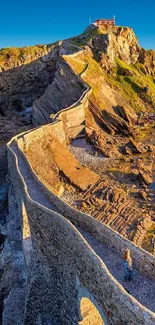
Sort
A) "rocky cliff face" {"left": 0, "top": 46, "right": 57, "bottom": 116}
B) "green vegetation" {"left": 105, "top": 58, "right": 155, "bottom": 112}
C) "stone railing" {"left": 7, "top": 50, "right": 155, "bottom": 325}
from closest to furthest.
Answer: "stone railing" {"left": 7, "top": 50, "right": 155, "bottom": 325}
"rocky cliff face" {"left": 0, "top": 46, "right": 57, "bottom": 116}
"green vegetation" {"left": 105, "top": 58, "right": 155, "bottom": 112}

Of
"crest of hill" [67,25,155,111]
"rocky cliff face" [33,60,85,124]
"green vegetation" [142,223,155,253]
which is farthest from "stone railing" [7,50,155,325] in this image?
"crest of hill" [67,25,155,111]

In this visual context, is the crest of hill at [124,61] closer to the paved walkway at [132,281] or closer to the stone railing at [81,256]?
the stone railing at [81,256]

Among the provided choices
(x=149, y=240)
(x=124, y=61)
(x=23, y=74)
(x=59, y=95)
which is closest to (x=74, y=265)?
(x=149, y=240)

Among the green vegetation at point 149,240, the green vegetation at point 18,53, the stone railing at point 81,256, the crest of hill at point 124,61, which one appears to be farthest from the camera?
the crest of hill at point 124,61

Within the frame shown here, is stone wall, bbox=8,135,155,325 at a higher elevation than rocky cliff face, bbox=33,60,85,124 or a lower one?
lower

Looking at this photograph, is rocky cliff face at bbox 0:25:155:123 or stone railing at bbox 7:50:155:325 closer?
stone railing at bbox 7:50:155:325

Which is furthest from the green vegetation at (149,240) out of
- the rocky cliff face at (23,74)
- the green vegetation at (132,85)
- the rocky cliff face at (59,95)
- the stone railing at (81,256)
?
the green vegetation at (132,85)

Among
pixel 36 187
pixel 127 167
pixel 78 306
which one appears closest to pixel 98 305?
pixel 78 306

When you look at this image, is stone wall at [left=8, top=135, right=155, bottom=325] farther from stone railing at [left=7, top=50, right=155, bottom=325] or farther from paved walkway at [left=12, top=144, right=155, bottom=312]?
paved walkway at [left=12, top=144, right=155, bottom=312]

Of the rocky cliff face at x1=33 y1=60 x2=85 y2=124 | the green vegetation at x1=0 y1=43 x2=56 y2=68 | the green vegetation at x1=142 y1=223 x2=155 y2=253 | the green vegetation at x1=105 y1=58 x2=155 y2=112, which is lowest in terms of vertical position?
the green vegetation at x1=142 y1=223 x2=155 y2=253
